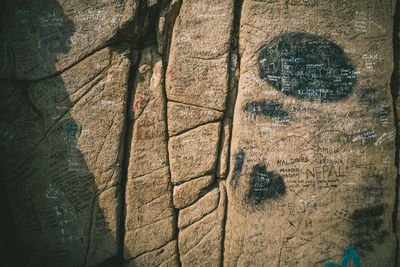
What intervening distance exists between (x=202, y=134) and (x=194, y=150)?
0.19 metres

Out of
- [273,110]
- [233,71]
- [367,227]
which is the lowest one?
[367,227]

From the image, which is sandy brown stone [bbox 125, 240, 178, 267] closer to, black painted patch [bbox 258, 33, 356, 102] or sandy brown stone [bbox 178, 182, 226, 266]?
sandy brown stone [bbox 178, 182, 226, 266]

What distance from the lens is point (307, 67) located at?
1.85 meters

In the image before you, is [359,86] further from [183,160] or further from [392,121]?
[183,160]

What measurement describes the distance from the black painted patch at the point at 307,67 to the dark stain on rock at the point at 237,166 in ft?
2.59

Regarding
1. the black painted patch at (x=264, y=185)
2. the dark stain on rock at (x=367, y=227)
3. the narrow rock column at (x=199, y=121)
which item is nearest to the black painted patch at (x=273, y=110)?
the narrow rock column at (x=199, y=121)

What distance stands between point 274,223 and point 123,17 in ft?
8.43

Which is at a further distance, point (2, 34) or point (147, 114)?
point (147, 114)

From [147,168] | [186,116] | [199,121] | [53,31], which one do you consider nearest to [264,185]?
[199,121]

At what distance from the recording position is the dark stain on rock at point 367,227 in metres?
1.87

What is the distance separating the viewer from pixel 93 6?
174 cm

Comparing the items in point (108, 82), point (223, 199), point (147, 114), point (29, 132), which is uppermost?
point (108, 82)

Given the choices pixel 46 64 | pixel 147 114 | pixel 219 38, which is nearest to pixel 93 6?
pixel 46 64

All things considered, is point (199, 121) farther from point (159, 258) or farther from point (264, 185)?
point (159, 258)
